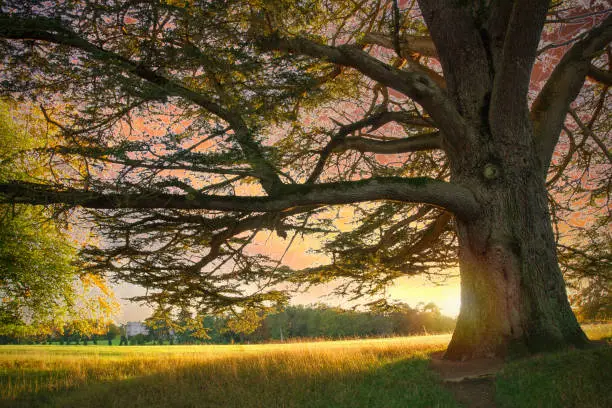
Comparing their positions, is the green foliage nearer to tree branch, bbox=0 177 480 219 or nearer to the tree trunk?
tree branch, bbox=0 177 480 219

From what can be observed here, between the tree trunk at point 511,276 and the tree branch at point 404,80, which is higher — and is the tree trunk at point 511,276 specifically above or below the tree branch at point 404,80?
below

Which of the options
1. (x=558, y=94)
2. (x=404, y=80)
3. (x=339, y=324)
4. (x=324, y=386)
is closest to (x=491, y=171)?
(x=404, y=80)

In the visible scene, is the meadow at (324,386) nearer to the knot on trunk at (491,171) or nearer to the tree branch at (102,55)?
the knot on trunk at (491,171)

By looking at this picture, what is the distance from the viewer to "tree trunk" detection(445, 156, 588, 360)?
6.14m

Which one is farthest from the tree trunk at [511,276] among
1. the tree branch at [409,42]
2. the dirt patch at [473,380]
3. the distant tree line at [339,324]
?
the distant tree line at [339,324]

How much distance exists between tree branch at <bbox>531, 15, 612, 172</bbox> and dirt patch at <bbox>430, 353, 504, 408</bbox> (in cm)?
389

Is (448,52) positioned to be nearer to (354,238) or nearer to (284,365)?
(354,238)

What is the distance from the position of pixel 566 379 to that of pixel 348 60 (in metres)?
5.79

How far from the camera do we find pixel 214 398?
21.6 ft

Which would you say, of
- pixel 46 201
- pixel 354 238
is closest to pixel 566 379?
pixel 354 238

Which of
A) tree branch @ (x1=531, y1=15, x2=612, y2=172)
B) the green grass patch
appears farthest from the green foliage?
tree branch @ (x1=531, y1=15, x2=612, y2=172)

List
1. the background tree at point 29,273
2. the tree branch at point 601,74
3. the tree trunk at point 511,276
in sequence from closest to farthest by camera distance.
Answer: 1. the tree trunk at point 511,276
2. the tree branch at point 601,74
3. the background tree at point 29,273

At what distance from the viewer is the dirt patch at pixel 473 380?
5.18 metres

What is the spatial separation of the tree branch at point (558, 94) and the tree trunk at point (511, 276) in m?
0.91
